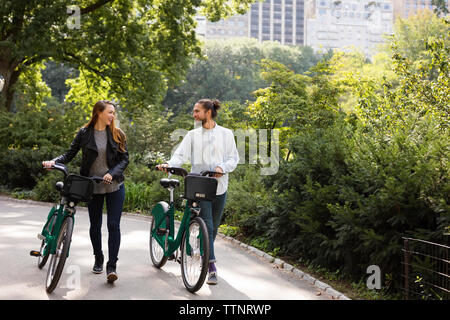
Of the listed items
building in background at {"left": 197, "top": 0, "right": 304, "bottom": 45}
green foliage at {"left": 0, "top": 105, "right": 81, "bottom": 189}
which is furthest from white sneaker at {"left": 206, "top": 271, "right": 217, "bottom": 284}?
building in background at {"left": 197, "top": 0, "right": 304, "bottom": 45}

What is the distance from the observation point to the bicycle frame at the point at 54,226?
212 inches

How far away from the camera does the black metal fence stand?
4.96 metres

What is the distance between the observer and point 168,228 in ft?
20.4

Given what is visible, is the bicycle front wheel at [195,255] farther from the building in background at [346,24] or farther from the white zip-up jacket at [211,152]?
the building in background at [346,24]

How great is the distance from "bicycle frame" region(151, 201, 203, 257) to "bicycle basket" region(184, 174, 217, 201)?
0.28 metres

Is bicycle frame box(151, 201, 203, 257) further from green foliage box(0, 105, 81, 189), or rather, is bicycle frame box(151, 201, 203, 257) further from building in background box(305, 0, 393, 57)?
building in background box(305, 0, 393, 57)

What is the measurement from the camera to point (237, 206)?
392 inches

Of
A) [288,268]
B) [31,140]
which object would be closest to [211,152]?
[288,268]

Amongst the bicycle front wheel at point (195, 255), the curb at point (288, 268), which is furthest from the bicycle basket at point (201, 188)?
the curb at point (288, 268)

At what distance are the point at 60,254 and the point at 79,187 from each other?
705 millimetres

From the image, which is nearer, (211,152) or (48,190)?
(211,152)

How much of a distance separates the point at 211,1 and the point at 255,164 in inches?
494

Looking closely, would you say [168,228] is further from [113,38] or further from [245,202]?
[113,38]
